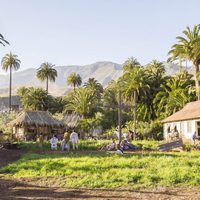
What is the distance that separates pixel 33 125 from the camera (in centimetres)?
5122

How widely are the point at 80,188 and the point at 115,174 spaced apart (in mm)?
2129

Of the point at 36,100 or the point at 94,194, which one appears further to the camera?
the point at 36,100

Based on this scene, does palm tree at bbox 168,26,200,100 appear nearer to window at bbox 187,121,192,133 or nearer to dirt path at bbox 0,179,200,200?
window at bbox 187,121,192,133

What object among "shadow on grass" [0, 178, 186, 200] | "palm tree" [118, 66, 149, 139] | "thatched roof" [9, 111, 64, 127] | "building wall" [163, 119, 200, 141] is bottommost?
"shadow on grass" [0, 178, 186, 200]

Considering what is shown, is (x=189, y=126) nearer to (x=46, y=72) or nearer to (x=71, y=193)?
(x=71, y=193)

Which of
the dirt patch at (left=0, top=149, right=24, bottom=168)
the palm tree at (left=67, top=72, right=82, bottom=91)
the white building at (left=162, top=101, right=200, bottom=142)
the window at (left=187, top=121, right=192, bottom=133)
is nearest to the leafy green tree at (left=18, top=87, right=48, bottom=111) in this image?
the palm tree at (left=67, top=72, right=82, bottom=91)

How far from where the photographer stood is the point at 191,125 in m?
37.5

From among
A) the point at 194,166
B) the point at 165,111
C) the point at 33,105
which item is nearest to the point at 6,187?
the point at 194,166

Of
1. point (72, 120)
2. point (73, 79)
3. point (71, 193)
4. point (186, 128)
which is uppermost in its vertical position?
point (73, 79)

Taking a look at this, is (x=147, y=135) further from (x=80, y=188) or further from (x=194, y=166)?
(x=80, y=188)

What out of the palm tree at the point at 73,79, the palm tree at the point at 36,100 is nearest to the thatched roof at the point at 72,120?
the palm tree at the point at 36,100

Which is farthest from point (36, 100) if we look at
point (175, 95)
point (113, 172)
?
point (113, 172)

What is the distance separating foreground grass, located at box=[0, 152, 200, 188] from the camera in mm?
13781

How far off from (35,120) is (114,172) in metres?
36.6
